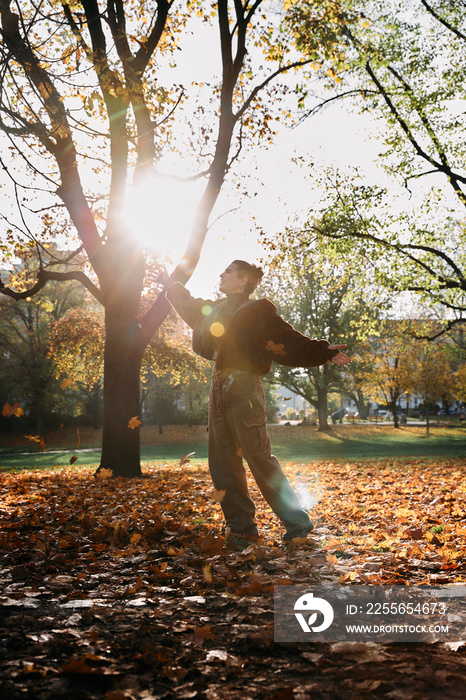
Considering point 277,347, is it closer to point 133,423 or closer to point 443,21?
point 133,423

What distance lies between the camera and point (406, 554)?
11.8ft

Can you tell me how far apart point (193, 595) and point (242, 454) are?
4.64ft

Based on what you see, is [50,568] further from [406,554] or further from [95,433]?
[95,433]

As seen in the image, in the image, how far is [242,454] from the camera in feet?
13.4

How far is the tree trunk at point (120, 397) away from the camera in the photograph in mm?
9258

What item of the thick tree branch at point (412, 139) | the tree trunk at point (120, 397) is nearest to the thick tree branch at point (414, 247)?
the thick tree branch at point (412, 139)

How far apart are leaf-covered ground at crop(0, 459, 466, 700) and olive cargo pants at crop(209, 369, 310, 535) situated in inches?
10.3

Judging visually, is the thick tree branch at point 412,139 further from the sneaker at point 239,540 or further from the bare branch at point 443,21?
the sneaker at point 239,540

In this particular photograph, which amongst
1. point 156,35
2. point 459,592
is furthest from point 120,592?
point 156,35

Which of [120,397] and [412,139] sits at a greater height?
[412,139]

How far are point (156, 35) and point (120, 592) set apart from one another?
961 cm

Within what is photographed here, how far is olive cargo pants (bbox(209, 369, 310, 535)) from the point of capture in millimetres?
3945

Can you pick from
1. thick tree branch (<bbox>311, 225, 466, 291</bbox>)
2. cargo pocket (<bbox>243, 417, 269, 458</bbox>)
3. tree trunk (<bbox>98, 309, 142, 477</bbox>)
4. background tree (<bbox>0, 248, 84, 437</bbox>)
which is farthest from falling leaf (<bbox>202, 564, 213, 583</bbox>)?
background tree (<bbox>0, 248, 84, 437</bbox>)

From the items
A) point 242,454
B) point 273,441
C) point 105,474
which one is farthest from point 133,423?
point 273,441
